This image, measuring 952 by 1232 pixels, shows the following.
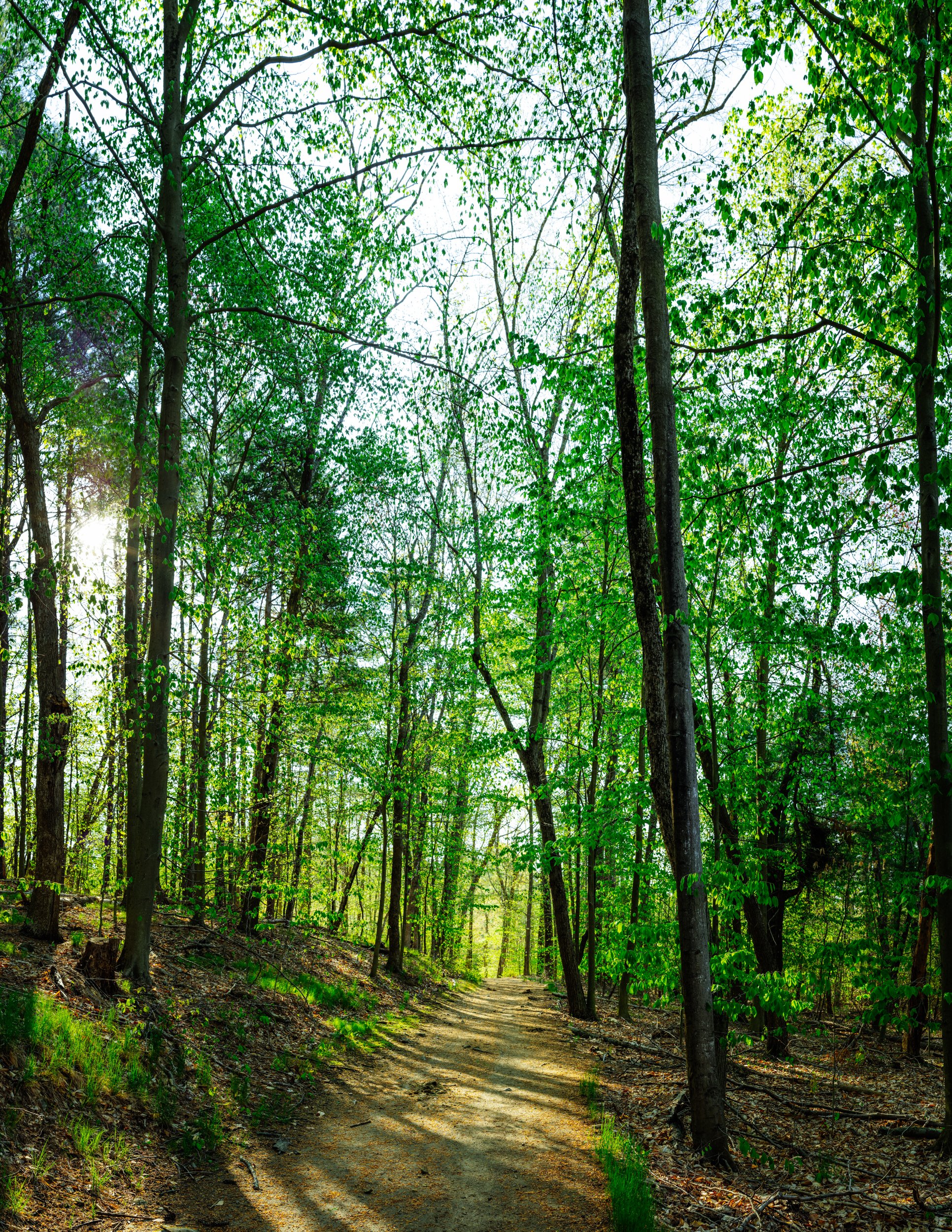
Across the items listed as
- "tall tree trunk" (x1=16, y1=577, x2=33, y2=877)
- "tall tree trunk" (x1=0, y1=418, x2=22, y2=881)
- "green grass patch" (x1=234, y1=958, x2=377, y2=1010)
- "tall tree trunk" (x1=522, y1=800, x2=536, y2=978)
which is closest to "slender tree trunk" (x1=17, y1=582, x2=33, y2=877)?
"tall tree trunk" (x1=16, y1=577, x2=33, y2=877)

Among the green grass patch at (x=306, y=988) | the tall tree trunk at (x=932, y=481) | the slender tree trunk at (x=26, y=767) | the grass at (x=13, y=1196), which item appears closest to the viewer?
the grass at (x=13, y=1196)

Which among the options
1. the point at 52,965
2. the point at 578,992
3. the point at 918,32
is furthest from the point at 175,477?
the point at 578,992

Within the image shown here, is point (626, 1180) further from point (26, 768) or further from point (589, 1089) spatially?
point (26, 768)

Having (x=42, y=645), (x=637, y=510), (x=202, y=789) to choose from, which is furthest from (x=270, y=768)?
(x=637, y=510)

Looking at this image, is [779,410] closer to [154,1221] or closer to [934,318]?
[934,318]

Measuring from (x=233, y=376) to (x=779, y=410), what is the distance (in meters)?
10.1

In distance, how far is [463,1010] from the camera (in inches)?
642

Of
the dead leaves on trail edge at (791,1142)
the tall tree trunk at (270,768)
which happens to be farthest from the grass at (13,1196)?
the tall tree trunk at (270,768)

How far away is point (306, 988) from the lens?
11.4 metres

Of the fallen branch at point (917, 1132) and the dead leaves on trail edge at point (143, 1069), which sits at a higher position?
the dead leaves on trail edge at point (143, 1069)

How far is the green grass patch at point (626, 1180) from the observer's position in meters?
4.36

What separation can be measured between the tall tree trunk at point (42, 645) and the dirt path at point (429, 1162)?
3.67 meters

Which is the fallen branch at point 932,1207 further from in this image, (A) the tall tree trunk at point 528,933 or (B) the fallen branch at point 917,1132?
(A) the tall tree trunk at point 528,933

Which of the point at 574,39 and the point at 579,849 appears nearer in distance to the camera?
the point at 574,39
